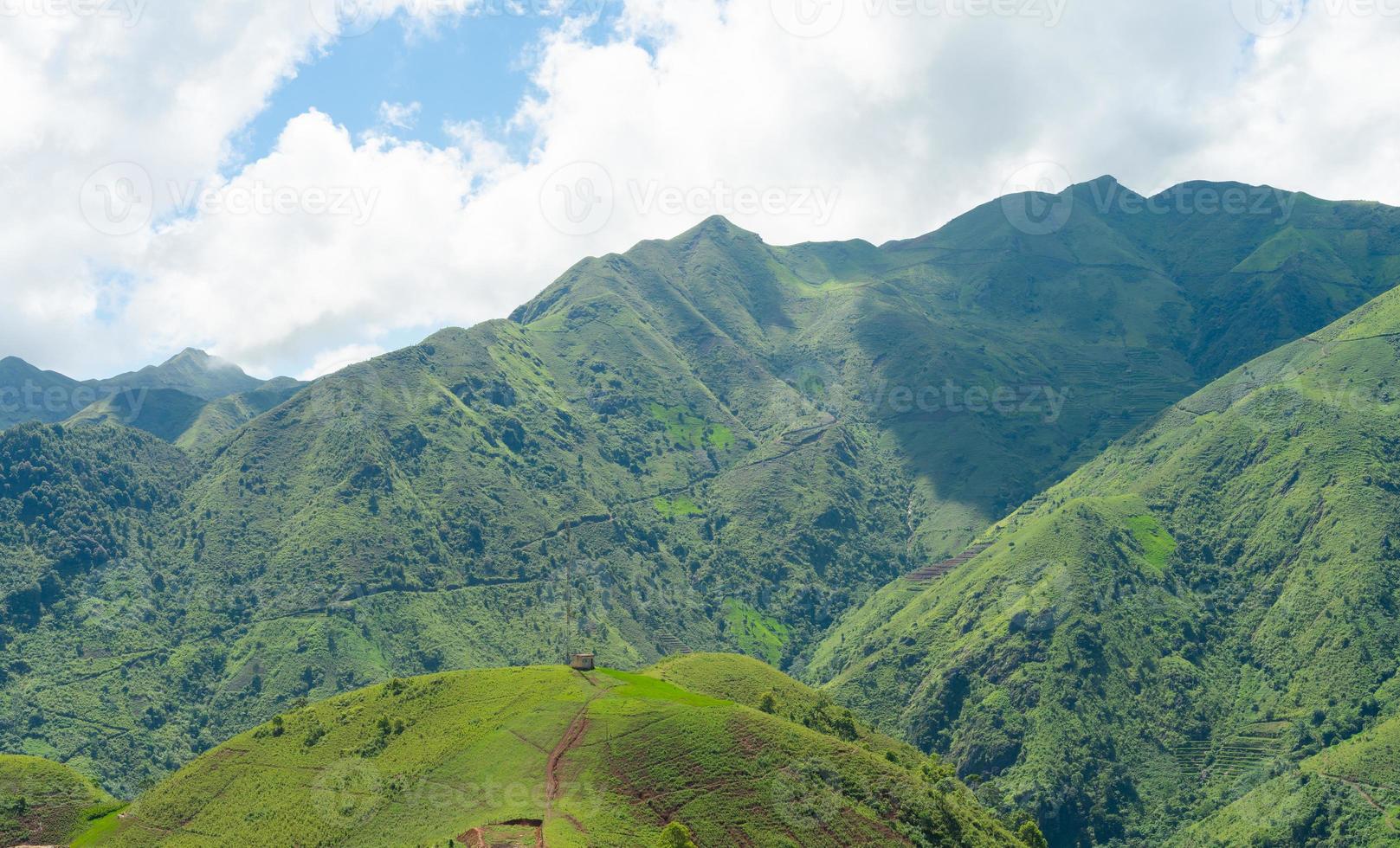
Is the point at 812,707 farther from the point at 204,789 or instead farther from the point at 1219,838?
the point at 1219,838

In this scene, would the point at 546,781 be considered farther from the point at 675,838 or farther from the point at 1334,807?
the point at 1334,807

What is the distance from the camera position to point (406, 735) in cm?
13088

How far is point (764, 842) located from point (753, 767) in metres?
10.1

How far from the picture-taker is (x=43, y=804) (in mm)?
132500

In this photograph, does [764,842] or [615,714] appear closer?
[764,842]

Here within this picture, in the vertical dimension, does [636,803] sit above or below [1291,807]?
above

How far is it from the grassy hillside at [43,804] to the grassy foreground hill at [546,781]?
712 cm

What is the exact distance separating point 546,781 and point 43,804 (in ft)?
229

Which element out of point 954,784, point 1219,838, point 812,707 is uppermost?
point 812,707

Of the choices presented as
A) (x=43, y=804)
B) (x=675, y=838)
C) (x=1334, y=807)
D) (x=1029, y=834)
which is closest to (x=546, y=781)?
(x=675, y=838)

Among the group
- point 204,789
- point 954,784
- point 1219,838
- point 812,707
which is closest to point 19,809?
point 204,789

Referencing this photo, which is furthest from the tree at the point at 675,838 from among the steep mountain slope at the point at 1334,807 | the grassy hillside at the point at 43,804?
the steep mountain slope at the point at 1334,807

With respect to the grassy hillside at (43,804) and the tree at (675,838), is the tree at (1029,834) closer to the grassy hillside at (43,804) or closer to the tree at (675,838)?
the tree at (675,838)

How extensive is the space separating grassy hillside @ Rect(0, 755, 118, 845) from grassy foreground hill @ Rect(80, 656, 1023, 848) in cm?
712
